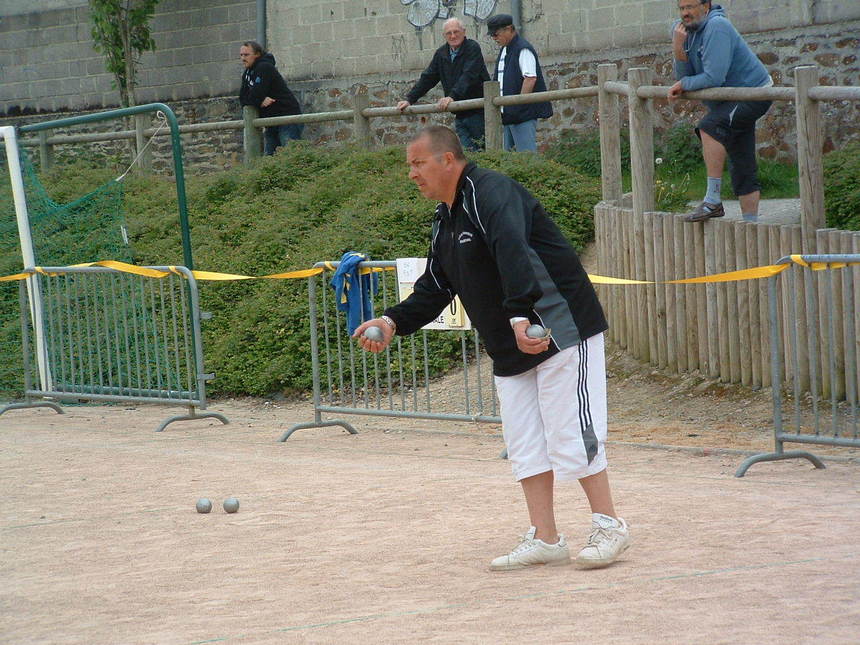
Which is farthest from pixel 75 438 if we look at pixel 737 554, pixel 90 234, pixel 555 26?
pixel 555 26

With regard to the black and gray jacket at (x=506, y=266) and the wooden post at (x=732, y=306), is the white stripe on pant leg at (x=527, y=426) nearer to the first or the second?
the black and gray jacket at (x=506, y=266)

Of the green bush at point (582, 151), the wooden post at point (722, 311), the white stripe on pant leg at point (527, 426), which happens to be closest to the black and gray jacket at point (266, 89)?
the green bush at point (582, 151)

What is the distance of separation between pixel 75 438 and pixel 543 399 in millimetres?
6138

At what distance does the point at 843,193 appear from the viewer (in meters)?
10.1

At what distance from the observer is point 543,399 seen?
5438mm

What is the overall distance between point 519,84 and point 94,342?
566 centimetres

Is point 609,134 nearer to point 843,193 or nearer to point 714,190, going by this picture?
point 714,190

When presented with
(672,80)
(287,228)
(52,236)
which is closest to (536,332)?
(52,236)

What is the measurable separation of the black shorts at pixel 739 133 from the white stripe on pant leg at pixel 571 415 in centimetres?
495

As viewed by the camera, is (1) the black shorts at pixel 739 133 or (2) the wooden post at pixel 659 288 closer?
(1) the black shorts at pixel 739 133

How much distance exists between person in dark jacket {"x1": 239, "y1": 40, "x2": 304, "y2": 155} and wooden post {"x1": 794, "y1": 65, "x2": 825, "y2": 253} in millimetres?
9934

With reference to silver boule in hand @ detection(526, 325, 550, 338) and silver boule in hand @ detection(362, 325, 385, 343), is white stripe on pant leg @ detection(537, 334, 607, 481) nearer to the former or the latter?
silver boule in hand @ detection(526, 325, 550, 338)

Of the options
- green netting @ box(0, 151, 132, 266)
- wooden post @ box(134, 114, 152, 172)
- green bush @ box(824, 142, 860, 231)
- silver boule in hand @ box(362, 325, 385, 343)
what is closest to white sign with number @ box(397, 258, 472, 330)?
green bush @ box(824, 142, 860, 231)

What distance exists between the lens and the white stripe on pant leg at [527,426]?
5.52 metres
